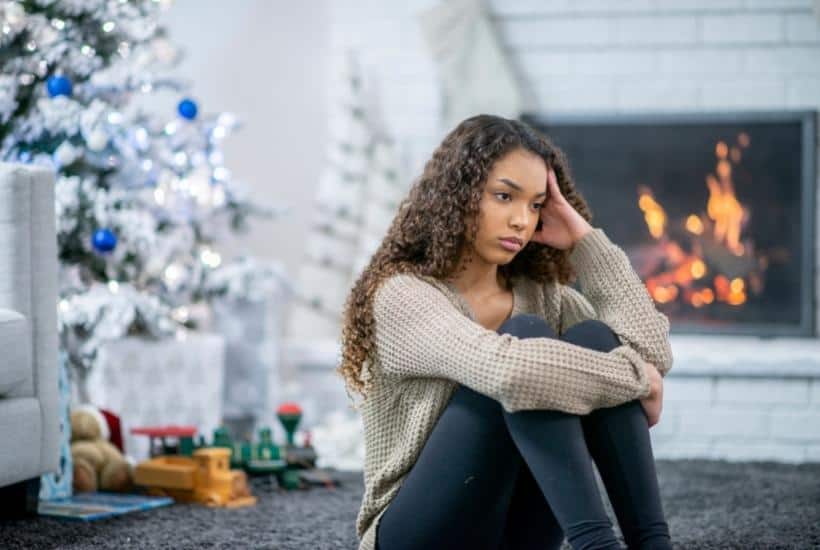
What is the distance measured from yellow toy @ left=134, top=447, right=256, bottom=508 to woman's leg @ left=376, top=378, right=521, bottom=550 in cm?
96

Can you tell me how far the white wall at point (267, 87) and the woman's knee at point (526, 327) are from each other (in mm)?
2592

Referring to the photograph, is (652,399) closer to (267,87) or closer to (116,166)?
(116,166)

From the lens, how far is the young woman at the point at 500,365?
132 centimetres

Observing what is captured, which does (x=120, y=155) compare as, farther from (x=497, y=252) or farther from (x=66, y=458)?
(x=497, y=252)

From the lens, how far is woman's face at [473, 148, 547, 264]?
1509 millimetres

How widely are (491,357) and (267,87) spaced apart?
282cm

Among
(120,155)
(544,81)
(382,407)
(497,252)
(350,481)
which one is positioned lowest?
(350,481)

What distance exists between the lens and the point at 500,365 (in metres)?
1.31

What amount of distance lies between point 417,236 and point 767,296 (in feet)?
7.19

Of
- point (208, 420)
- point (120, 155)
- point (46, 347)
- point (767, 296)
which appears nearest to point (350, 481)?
point (208, 420)

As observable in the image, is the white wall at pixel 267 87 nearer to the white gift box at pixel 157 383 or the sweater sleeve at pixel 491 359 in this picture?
the white gift box at pixel 157 383

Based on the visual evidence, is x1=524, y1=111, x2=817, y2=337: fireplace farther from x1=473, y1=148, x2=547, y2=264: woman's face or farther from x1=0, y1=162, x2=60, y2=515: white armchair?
x1=473, y1=148, x2=547, y2=264: woman's face

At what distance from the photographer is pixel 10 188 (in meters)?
2.05

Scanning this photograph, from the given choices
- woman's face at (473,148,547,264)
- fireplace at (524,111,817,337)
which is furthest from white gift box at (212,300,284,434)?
woman's face at (473,148,547,264)
